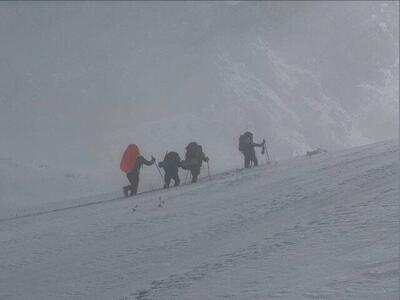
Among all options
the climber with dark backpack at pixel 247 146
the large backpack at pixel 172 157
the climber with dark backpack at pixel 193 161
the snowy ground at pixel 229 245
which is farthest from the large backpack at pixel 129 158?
the climber with dark backpack at pixel 247 146

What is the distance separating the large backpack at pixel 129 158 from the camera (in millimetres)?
18594

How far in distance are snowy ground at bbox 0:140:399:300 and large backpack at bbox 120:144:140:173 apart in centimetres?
353

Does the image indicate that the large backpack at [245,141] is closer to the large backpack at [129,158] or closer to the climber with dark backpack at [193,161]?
the climber with dark backpack at [193,161]

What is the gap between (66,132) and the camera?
58250 mm

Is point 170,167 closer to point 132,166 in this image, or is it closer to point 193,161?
point 193,161

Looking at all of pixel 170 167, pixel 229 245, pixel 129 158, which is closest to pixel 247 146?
pixel 170 167

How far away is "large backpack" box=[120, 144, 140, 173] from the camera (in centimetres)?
1859

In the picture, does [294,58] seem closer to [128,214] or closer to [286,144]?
[286,144]

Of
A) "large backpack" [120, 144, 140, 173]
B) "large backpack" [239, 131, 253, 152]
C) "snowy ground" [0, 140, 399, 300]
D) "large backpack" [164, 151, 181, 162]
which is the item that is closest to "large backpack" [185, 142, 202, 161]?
"large backpack" [164, 151, 181, 162]

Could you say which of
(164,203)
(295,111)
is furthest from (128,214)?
(295,111)

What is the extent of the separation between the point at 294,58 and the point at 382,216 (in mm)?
93957

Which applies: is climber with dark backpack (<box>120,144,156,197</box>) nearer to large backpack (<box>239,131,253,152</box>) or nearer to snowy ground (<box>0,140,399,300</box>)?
snowy ground (<box>0,140,399,300</box>)

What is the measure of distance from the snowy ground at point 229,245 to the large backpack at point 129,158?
353 centimetres

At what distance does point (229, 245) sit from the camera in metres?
9.98
